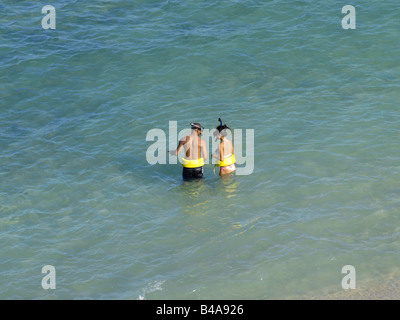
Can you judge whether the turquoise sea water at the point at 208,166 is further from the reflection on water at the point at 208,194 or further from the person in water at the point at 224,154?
the person in water at the point at 224,154

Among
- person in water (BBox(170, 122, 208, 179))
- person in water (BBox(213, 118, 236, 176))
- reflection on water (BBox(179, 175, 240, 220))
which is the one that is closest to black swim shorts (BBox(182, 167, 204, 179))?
person in water (BBox(170, 122, 208, 179))

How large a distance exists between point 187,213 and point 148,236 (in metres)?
1.06

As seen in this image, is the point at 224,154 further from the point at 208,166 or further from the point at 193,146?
the point at 208,166

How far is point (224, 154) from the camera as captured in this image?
13109 millimetres

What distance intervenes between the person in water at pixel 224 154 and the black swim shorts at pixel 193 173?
44 centimetres

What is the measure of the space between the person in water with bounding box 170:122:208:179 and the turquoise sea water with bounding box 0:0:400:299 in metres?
0.30

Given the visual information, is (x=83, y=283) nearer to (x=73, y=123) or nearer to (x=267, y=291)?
(x=267, y=291)

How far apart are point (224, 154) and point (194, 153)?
677 millimetres

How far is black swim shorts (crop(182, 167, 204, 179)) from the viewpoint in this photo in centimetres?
1316

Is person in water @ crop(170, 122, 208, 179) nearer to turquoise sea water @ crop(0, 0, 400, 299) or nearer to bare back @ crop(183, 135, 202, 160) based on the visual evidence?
bare back @ crop(183, 135, 202, 160)

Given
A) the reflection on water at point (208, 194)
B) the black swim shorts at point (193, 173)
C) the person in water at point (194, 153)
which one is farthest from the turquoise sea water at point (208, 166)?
the person in water at point (194, 153)

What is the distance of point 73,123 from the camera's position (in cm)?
1591

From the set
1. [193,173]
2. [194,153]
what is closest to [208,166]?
[193,173]

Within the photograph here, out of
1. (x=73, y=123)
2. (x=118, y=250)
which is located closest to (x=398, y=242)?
(x=118, y=250)
